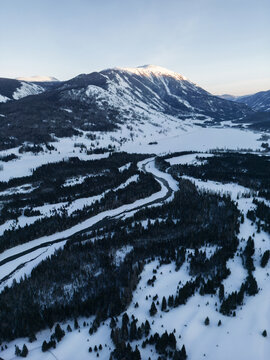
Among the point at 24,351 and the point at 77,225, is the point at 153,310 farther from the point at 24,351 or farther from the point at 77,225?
the point at 77,225

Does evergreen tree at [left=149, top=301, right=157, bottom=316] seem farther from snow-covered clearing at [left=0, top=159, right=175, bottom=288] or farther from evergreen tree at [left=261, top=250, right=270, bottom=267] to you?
snow-covered clearing at [left=0, top=159, right=175, bottom=288]

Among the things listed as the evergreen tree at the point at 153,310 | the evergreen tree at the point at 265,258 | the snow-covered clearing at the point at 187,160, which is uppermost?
the snow-covered clearing at the point at 187,160

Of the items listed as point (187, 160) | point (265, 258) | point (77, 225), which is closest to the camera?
point (265, 258)

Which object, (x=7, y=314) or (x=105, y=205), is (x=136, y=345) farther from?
(x=105, y=205)

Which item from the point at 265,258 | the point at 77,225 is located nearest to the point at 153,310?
the point at 265,258

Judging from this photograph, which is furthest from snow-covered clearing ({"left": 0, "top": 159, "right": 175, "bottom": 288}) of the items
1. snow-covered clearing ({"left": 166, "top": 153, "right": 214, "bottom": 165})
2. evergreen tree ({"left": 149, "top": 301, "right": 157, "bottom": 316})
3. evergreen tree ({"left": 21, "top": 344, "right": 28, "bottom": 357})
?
snow-covered clearing ({"left": 166, "top": 153, "right": 214, "bottom": 165})

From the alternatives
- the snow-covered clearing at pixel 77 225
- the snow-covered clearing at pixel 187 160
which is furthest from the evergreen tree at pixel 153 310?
the snow-covered clearing at pixel 187 160

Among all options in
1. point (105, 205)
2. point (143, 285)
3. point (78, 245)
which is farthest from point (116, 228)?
point (143, 285)

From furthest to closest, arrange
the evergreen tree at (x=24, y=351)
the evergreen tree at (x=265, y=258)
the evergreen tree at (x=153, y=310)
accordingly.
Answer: the evergreen tree at (x=265, y=258), the evergreen tree at (x=153, y=310), the evergreen tree at (x=24, y=351)

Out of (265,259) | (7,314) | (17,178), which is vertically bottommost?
(265,259)

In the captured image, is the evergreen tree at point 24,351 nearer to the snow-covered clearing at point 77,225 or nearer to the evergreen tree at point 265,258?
the snow-covered clearing at point 77,225

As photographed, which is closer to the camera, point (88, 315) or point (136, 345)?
point (136, 345)
